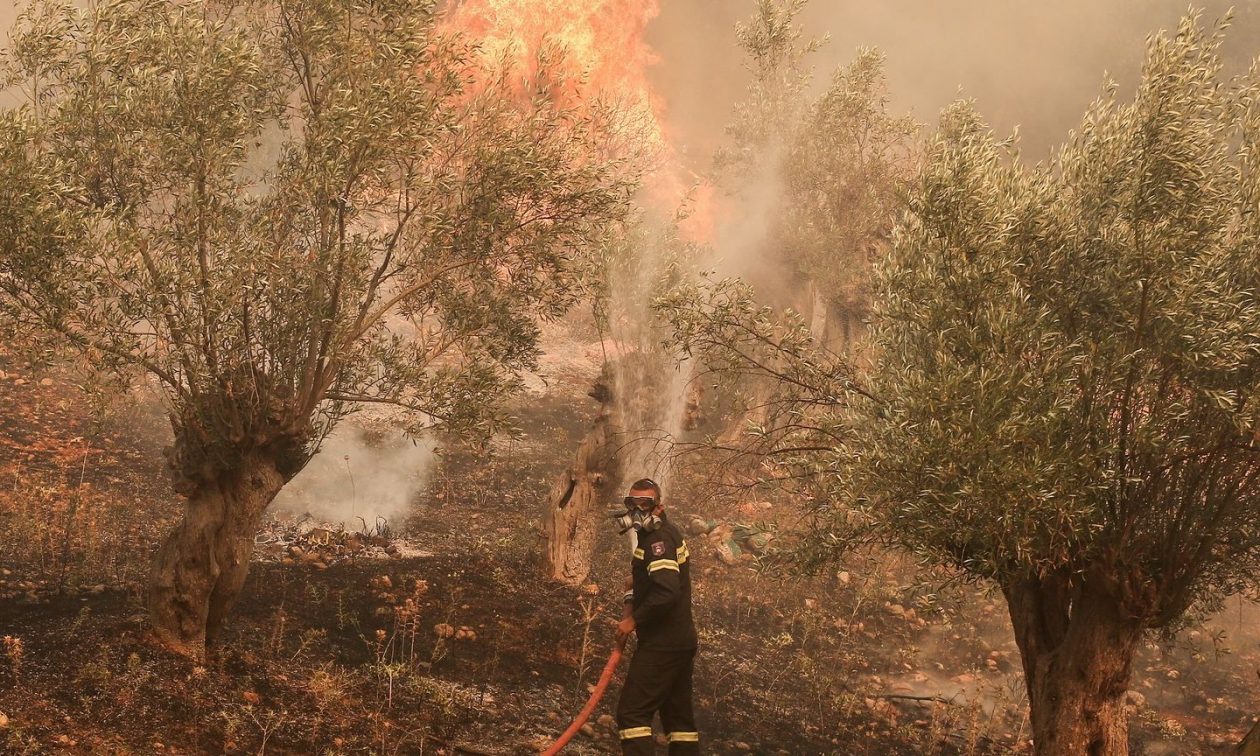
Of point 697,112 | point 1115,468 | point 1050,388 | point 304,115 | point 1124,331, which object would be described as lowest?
point 1115,468

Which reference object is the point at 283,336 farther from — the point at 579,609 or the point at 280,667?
the point at 579,609

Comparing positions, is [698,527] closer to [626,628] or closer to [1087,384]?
[626,628]

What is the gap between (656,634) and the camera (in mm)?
10602

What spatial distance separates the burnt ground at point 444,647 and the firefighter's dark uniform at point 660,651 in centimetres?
250

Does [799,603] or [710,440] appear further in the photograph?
[799,603]

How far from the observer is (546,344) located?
39438 millimetres

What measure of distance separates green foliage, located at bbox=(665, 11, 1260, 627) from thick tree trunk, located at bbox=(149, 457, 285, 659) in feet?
25.4

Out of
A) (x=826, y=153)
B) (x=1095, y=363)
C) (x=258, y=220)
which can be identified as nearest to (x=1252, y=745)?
(x=1095, y=363)

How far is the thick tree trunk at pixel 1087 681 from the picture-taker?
37.2ft

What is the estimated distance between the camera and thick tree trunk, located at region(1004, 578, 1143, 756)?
1135cm

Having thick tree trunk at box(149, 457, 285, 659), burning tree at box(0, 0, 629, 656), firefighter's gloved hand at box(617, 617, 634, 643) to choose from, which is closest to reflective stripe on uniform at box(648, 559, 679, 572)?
firefighter's gloved hand at box(617, 617, 634, 643)

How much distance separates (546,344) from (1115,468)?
30315 mm

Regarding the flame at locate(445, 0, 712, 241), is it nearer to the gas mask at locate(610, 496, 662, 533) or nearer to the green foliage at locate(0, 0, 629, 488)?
the green foliage at locate(0, 0, 629, 488)

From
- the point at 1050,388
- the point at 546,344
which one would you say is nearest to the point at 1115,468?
the point at 1050,388
